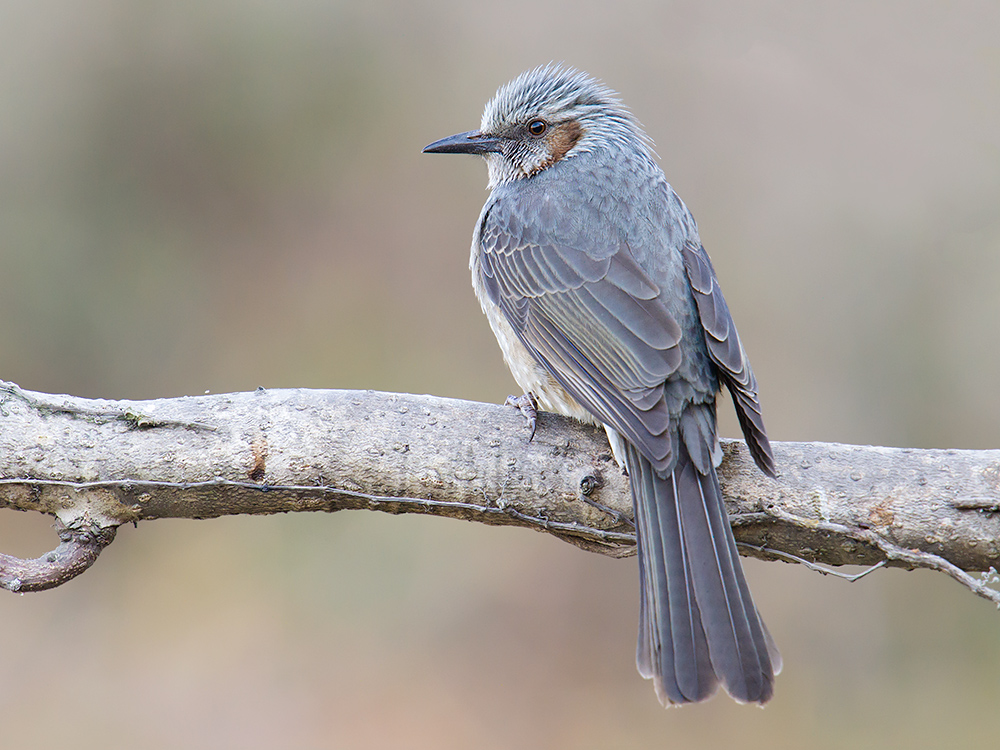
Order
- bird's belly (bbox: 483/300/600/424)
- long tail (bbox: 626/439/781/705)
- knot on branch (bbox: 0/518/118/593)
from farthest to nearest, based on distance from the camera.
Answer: bird's belly (bbox: 483/300/600/424) → knot on branch (bbox: 0/518/118/593) → long tail (bbox: 626/439/781/705)

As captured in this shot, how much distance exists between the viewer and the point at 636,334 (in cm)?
300

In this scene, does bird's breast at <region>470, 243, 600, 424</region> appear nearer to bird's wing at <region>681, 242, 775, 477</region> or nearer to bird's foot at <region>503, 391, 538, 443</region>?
bird's foot at <region>503, 391, 538, 443</region>

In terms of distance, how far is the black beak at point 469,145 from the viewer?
4039mm

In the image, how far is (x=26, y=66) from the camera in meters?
6.00

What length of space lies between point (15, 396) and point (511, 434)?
5.25ft

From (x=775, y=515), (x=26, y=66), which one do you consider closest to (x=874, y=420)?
(x=775, y=515)

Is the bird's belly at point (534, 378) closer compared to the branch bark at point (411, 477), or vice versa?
the branch bark at point (411, 477)

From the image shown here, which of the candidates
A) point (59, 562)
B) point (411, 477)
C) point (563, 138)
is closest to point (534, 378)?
point (411, 477)

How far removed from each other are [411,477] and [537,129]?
194 centimetres

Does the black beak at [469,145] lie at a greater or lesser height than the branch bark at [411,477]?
greater

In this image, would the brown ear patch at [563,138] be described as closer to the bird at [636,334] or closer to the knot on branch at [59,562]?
the bird at [636,334]

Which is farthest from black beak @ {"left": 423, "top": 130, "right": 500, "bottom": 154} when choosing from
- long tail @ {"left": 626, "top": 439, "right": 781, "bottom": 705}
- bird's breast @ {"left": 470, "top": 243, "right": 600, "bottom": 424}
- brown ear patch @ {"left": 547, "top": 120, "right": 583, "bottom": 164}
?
long tail @ {"left": 626, "top": 439, "right": 781, "bottom": 705}

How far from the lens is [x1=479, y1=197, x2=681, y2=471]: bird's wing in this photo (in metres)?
2.80

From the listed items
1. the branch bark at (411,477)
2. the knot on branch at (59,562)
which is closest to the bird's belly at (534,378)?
the branch bark at (411,477)
